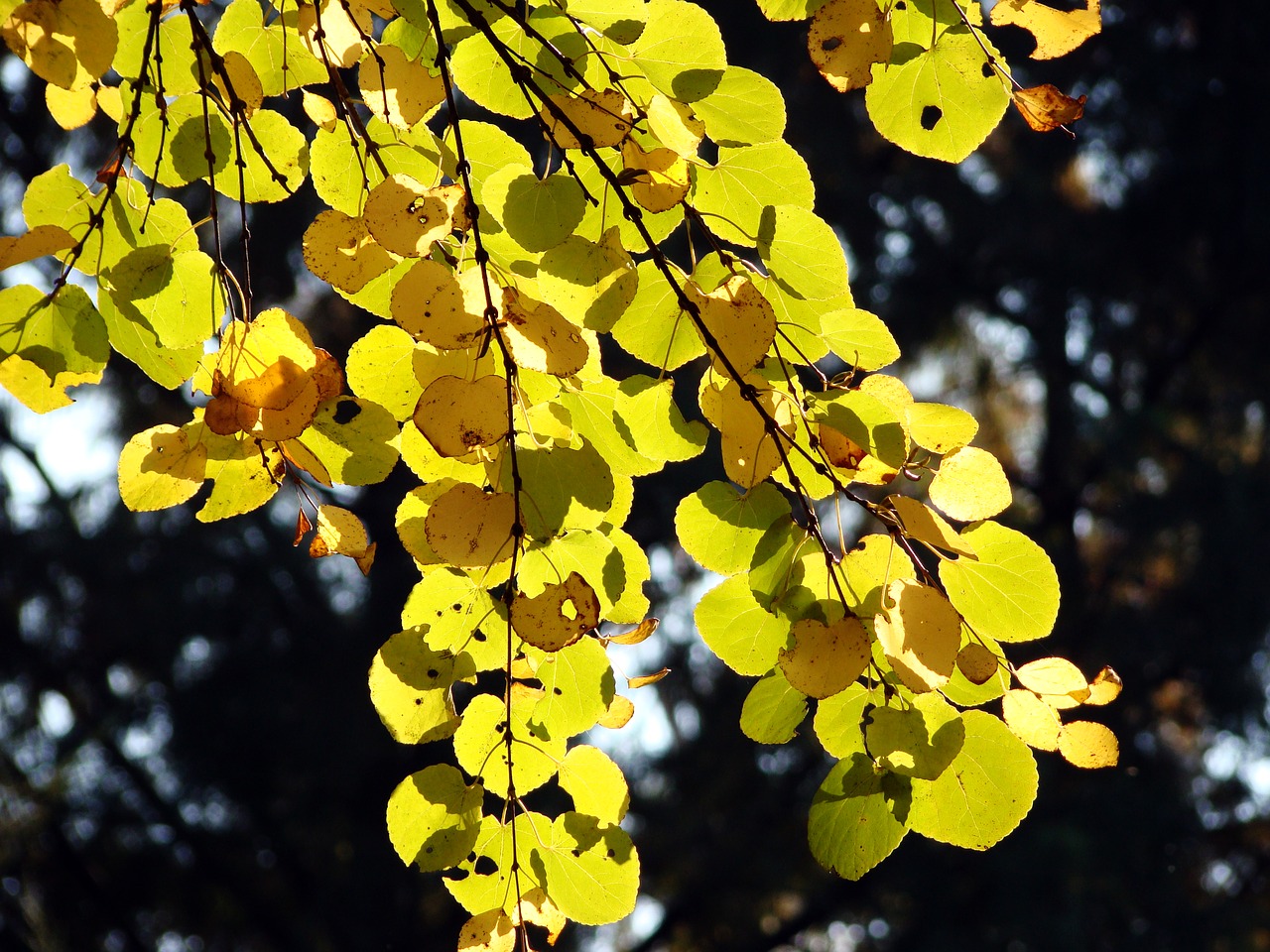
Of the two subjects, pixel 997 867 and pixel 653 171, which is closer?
pixel 653 171

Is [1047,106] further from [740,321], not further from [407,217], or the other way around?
[407,217]

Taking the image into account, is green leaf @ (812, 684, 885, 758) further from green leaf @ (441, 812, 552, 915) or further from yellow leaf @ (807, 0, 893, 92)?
yellow leaf @ (807, 0, 893, 92)

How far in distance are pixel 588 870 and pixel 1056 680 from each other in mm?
257

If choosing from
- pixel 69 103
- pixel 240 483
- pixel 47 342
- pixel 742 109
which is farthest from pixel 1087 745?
pixel 69 103


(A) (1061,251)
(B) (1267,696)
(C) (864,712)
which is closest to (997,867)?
(B) (1267,696)

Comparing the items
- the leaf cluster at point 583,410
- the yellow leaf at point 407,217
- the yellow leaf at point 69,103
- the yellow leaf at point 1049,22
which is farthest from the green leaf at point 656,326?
the yellow leaf at point 69,103

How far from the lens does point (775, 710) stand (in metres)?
0.54

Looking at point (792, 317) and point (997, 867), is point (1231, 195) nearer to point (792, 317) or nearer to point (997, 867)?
point (997, 867)

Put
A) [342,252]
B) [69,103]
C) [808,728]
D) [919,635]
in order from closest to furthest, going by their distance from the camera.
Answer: [919,635], [342,252], [69,103], [808,728]

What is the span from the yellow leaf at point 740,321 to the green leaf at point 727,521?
0.07m

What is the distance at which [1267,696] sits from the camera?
3.49 meters

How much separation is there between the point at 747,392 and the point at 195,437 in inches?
11.7

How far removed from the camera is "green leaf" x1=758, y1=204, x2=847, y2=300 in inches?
19.8

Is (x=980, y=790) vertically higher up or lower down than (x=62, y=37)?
lower down
